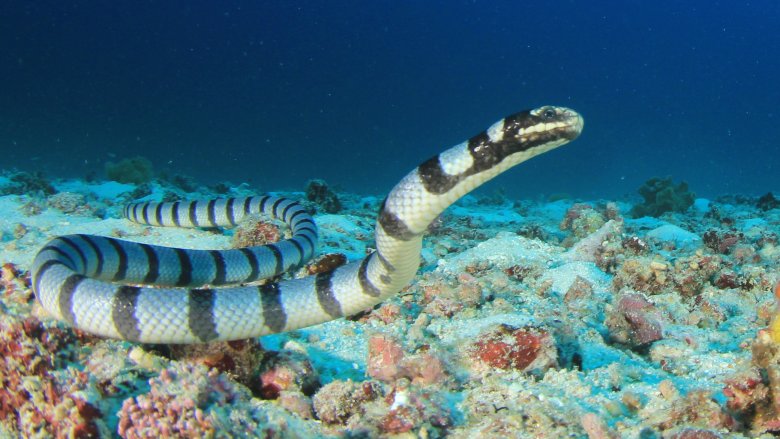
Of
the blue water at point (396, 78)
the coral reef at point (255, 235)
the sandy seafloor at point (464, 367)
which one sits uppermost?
the blue water at point (396, 78)

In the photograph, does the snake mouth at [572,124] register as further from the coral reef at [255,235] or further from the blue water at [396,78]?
the blue water at [396,78]

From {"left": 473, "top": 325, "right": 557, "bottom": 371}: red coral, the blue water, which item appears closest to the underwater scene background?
{"left": 473, "top": 325, "right": 557, "bottom": 371}: red coral

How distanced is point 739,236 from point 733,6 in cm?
11313

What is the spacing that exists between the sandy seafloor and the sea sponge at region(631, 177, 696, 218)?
5.24m

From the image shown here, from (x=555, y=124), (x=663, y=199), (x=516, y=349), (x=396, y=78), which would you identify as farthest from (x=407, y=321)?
(x=396, y=78)

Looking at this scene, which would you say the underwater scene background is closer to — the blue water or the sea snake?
the sea snake

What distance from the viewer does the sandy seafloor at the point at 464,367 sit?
73.0 inches

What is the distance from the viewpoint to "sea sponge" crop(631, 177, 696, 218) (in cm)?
920

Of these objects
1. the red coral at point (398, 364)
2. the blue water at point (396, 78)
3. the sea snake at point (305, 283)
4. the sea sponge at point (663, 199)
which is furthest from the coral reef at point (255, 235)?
the blue water at point (396, 78)

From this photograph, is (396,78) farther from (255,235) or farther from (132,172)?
(255,235)

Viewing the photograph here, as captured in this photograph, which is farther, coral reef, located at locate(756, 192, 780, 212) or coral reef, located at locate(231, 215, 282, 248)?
coral reef, located at locate(756, 192, 780, 212)

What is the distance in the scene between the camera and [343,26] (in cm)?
9919

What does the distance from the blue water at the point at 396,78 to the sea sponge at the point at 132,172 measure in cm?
4904

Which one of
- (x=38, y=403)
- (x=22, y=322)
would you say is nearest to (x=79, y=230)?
(x=22, y=322)
